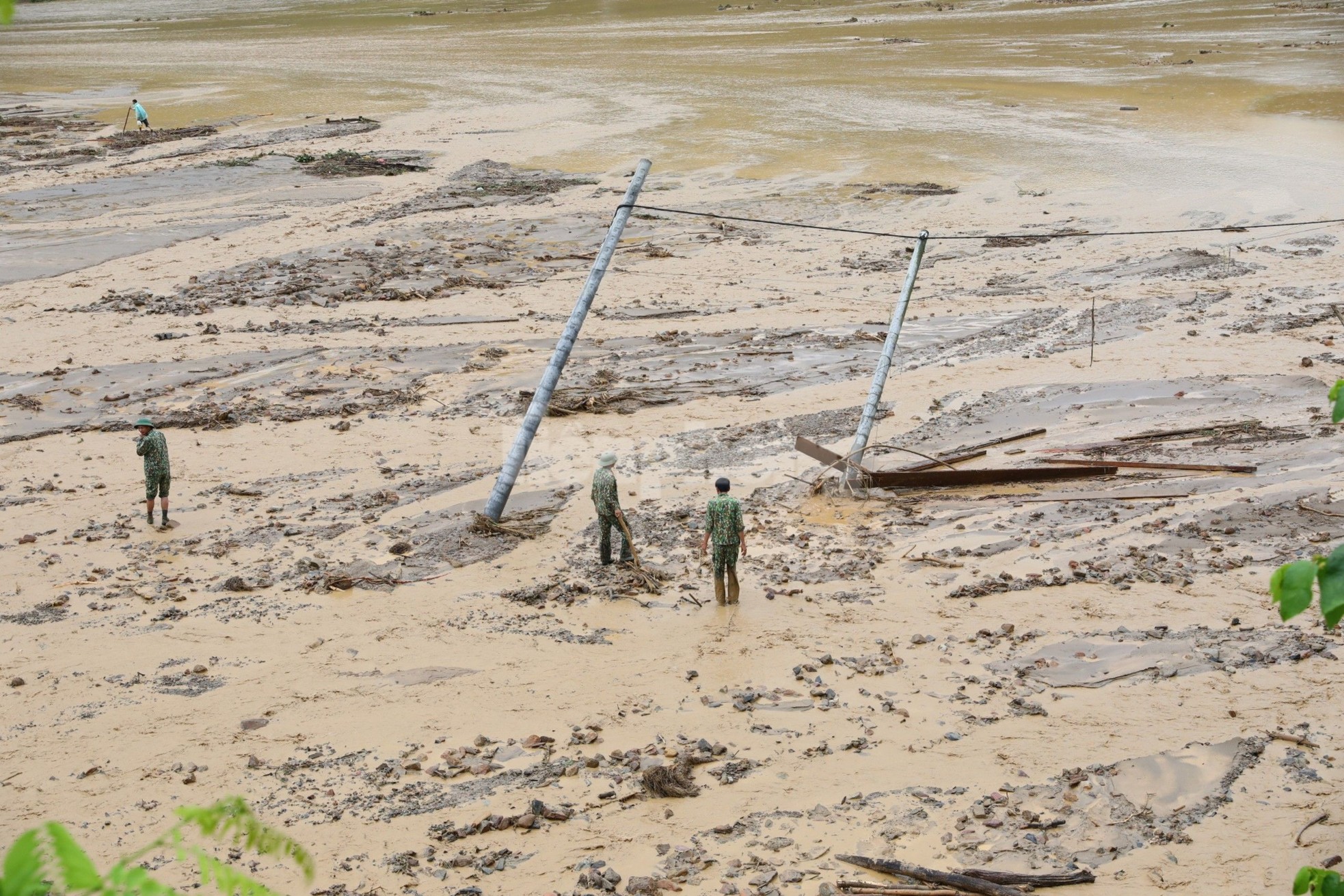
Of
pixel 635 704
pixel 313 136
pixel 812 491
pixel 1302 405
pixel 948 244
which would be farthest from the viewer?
pixel 313 136

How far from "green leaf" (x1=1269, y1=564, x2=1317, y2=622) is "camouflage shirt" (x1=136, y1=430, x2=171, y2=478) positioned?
1146 centimetres

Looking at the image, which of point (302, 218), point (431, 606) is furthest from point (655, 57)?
point (431, 606)

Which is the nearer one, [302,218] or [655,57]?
[302,218]

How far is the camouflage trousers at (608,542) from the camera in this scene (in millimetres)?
11656

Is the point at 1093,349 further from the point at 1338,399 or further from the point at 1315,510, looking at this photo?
the point at 1338,399

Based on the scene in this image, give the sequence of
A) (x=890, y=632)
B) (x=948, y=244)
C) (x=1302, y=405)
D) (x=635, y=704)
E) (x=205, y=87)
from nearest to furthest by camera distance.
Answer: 1. (x=635, y=704)
2. (x=890, y=632)
3. (x=1302, y=405)
4. (x=948, y=244)
5. (x=205, y=87)

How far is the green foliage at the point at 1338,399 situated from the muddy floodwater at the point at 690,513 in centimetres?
407

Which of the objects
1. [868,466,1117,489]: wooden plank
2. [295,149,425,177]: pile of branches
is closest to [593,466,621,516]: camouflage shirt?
A: [868,466,1117,489]: wooden plank

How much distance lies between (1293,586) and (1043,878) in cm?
419

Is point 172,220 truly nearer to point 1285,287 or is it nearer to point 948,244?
point 948,244

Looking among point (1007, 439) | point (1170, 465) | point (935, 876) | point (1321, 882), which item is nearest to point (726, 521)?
point (935, 876)

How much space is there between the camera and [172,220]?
26.0 m

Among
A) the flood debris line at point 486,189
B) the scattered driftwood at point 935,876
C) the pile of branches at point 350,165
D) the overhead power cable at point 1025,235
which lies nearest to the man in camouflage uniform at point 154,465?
the overhead power cable at point 1025,235

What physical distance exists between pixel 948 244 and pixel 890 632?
14.4 meters
